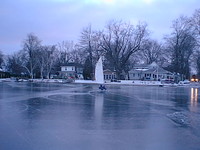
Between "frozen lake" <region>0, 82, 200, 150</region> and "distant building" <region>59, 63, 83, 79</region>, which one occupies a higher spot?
"distant building" <region>59, 63, 83, 79</region>

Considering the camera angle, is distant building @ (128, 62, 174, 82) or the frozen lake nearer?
the frozen lake

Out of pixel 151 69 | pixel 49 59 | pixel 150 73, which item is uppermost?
pixel 49 59

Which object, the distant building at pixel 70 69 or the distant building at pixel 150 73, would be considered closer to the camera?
the distant building at pixel 150 73

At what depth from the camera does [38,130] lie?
8.78 m

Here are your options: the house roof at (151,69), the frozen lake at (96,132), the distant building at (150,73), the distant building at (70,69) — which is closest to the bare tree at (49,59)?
the distant building at (70,69)

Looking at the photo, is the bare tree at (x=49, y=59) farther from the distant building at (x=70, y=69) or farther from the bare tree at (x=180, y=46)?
the bare tree at (x=180, y=46)

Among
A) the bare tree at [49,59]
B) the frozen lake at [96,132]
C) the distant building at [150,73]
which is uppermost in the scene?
the bare tree at [49,59]

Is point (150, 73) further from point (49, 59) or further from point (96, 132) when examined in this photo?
point (96, 132)

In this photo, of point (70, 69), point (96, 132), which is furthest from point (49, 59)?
point (96, 132)

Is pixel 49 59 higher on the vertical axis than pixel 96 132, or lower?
higher

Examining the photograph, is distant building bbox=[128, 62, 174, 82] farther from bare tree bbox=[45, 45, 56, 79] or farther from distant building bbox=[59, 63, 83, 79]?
bare tree bbox=[45, 45, 56, 79]

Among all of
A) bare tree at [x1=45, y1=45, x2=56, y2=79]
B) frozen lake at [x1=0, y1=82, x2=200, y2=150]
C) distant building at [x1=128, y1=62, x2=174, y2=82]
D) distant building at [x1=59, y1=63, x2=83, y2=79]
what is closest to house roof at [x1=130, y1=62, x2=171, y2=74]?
distant building at [x1=128, y1=62, x2=174, y2=82]

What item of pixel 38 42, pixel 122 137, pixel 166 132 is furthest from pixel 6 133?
pixel 38 42

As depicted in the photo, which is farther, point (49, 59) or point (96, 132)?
point (49, 59)
